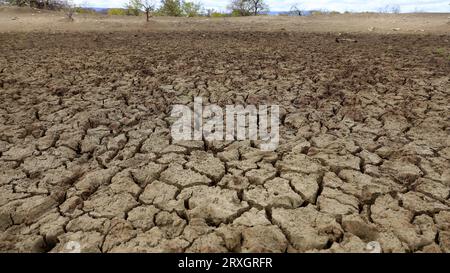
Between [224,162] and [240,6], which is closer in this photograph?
[224,162]

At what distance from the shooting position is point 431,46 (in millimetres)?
7117

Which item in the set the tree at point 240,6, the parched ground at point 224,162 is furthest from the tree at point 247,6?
the parched ground at point 224,162

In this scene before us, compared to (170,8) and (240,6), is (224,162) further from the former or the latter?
(240,6)

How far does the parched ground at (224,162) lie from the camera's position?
2.04 meters

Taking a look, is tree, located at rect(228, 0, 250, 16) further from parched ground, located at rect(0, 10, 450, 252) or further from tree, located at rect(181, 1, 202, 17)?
parched ground, located at rect(0, 10, 450, 252)

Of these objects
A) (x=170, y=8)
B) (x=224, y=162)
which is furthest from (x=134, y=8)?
(x=224, y=162)

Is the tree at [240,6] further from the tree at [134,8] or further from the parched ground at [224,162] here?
the parched ground at [224,162]

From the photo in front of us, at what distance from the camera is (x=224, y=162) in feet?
9.24

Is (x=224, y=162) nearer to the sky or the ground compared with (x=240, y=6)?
nearer to the ground

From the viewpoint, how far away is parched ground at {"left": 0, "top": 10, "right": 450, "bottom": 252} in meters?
2.04

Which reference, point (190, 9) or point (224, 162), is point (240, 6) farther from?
point (224, 162)

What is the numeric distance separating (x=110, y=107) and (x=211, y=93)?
1273mm

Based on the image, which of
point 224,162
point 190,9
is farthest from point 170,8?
point 224,162
